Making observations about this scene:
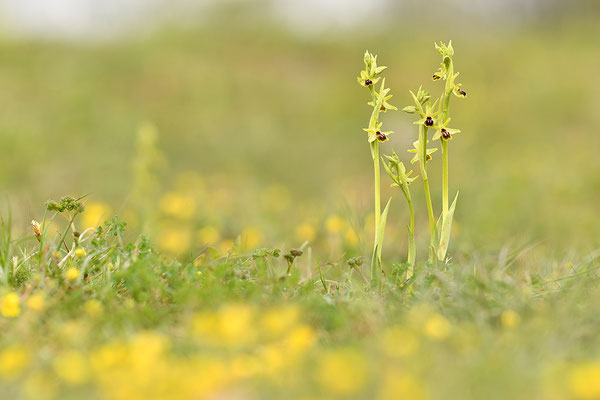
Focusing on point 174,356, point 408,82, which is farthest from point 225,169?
point 174,356

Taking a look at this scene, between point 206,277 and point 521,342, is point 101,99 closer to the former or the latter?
point 206,277

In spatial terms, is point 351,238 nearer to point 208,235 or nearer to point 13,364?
point 208,235

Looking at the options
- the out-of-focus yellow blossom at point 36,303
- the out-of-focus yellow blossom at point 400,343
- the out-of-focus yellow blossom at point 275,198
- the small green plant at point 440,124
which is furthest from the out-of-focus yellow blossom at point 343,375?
the out-of-focus yellow blossom at point 275,198

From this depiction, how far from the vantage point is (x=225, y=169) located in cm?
909

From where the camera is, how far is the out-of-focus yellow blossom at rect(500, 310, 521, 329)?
2.19 metres

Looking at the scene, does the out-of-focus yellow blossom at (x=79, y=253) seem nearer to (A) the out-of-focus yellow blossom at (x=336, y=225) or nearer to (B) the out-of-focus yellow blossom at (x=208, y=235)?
(B) the out-of-focus yellow blossom at (x=208, y=235)

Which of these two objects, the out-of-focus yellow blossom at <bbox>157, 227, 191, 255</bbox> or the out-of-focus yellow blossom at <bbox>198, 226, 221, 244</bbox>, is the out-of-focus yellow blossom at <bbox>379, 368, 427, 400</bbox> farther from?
the out-of-focus yellow blossom at <bbox>198, 226, 221, 244</bbox>

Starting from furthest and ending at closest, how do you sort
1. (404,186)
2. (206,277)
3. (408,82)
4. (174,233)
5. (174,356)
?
(408,82)
(174,233)
(404,186)
(206,277)
(174,356)

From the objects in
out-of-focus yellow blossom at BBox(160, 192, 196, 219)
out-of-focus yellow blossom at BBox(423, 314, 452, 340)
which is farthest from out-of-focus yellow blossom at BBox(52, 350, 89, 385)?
out-of-focus yellow blossom at BBox(160, 192, 196, 219)

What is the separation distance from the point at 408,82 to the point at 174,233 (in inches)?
290

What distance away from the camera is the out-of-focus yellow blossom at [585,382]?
152cm

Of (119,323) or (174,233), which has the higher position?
(174,233)

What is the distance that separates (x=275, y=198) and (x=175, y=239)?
2.75 meters

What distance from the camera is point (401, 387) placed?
1583 millimetres
